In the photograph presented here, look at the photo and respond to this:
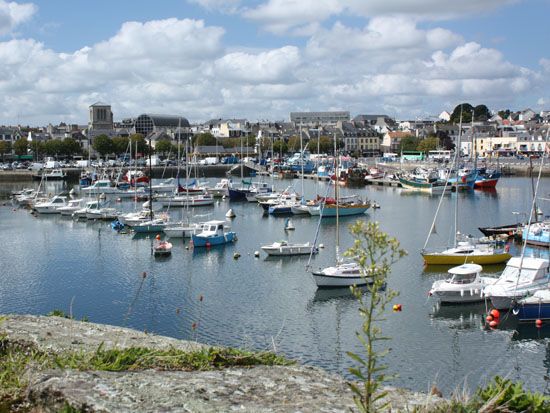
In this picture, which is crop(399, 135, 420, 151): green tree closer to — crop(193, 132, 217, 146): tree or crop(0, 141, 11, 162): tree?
crop(193, 132, 217, 146): tree

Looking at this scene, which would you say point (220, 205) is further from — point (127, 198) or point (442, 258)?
point (442, 258)

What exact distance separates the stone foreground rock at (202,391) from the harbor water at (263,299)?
6.97ft

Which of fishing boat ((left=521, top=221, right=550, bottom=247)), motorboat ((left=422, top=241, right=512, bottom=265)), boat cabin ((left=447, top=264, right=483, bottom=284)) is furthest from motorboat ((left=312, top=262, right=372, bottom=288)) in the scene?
fishing boat ((left=521, top=221, right=550, bottom=247))

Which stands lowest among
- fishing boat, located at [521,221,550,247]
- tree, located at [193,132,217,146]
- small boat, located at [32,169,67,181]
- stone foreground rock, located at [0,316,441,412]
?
fishing boat, located at [521,221,550,247]

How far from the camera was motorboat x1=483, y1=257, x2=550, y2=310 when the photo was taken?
25.4m

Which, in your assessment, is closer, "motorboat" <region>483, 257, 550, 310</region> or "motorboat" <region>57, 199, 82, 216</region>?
"motorboat" <region>483, 257, 550, 310</region>

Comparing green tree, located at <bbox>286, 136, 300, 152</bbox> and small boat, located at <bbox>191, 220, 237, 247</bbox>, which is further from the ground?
green tree, located at <bbox>286, 136, 300, 152</bbox>

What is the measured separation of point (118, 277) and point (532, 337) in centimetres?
2089

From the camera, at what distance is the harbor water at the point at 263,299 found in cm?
2102

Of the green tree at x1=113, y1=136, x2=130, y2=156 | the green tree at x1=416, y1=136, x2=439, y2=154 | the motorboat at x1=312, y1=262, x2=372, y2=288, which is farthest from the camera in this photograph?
the green tree at x1=113, y1=136, x2=130, y2=156

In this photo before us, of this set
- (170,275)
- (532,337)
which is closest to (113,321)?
(170,275)

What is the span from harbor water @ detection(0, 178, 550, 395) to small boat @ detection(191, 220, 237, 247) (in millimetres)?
655

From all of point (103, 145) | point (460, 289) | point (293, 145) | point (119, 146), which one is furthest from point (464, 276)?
point (293, 145)

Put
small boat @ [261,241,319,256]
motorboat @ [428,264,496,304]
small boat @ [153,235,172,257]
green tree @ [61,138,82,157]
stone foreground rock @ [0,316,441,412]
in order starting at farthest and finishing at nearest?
1. green tree @ [61,138,82,157]
2. small boat @ [153,235,172,257]
3. small boat @ [261,241,319,256]
4. motorboat @ [428,264,496,304]
5. stone foreground rock @ [0,316,441,412]
